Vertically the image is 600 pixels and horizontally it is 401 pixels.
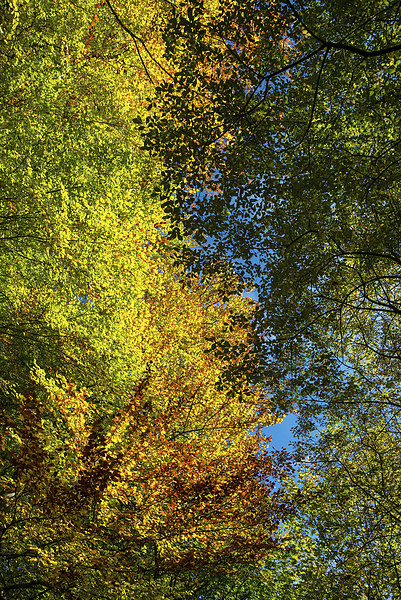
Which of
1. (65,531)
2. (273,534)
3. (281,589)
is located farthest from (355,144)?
(281,589)

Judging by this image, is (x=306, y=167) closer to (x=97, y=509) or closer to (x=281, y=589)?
(x=97, y=509)

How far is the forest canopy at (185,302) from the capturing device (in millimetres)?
7156

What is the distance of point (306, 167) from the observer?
7.44 meters

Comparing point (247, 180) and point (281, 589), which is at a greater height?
point (247, 180)

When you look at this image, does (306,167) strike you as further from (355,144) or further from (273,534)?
(273,534)

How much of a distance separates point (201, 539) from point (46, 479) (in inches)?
158

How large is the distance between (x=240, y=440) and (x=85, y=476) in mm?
5542

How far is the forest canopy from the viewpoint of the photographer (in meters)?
7.16

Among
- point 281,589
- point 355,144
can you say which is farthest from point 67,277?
point 281,589

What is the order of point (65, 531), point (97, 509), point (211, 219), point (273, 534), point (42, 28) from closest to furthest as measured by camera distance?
point (65, 531) < point (211, 219) < point (97, 509) < point (42, 28) < point (273, 534)

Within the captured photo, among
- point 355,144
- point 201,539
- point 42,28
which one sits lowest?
point 201,539

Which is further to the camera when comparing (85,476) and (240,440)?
(240,440)

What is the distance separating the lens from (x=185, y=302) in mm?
13156

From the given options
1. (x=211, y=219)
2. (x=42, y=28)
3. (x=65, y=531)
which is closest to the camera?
(x=65, y=531)
